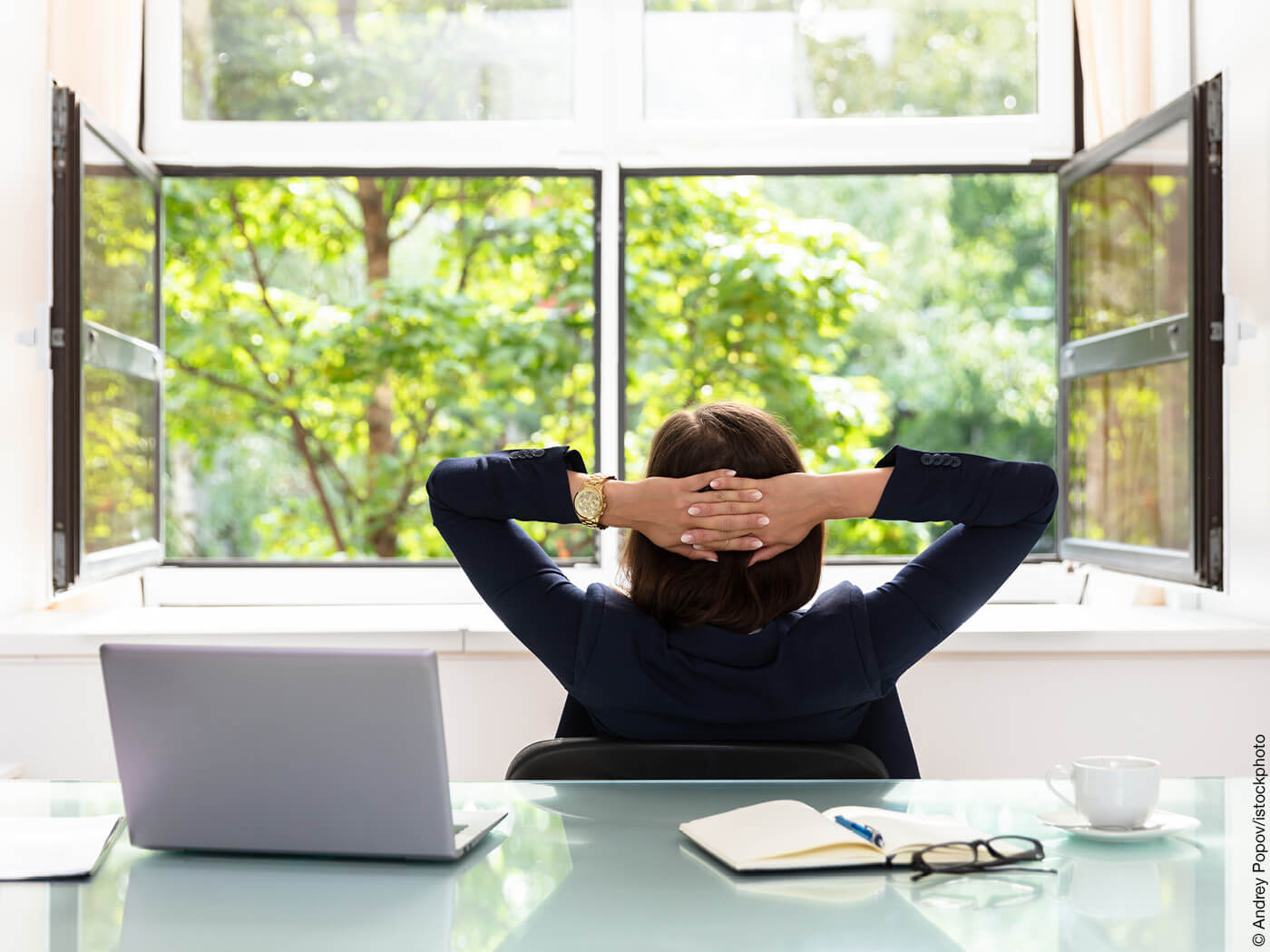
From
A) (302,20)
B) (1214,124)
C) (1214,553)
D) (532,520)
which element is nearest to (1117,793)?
(532,520)

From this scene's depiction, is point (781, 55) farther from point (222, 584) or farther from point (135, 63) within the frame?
point (222, 584)

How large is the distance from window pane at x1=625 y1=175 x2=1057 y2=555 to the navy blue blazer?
356cm

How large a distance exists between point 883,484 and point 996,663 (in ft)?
3.37

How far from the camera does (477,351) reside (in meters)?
6.19

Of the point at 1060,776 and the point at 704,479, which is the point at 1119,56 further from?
the point at 1060,776

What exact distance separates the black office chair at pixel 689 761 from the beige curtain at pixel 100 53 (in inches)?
84.8

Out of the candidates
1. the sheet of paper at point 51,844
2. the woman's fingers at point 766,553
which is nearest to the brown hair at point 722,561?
the woman's fingers at point 766,553

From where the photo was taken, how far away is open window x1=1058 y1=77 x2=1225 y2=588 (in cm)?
238

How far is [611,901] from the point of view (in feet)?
2.53

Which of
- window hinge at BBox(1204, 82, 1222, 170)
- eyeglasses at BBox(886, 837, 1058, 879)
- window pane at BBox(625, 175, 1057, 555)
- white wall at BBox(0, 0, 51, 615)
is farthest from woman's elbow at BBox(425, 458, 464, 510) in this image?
window pane at BBox(625, 175, 1057, 555)

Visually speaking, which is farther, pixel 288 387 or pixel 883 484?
pixel 288 387

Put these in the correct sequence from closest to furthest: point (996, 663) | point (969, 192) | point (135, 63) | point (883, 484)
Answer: point (883, 484), point (996, 663), point (135, 63), point (969, 192)

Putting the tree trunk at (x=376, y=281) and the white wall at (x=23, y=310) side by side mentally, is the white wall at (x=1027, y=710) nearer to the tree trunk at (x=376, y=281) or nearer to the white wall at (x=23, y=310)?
the white wall at (x=23, y=310)

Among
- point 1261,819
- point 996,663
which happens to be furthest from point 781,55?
point 1261,819
